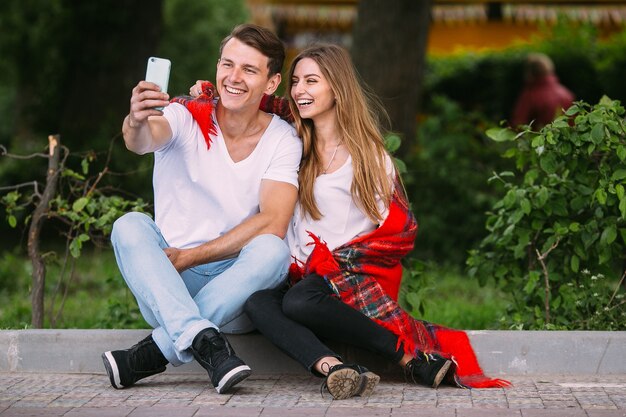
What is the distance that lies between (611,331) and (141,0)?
26.5ft

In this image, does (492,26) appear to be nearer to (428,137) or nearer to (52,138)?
(428,137)

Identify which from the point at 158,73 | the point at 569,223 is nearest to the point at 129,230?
the point at 158,73

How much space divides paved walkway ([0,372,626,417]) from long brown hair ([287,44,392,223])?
79cm

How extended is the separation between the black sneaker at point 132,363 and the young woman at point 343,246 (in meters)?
0.43

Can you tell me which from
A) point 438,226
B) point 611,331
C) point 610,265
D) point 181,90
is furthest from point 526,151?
A: point 181,90

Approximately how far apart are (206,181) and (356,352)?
39.0 inches

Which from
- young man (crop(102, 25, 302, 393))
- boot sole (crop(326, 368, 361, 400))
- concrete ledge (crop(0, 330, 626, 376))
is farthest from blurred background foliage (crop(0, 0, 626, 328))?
Answer: boot sole (crop(326, 368, 361, 400))

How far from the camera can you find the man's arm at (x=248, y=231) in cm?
477

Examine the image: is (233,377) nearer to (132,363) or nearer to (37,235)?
(132,363)

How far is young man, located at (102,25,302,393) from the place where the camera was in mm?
4520

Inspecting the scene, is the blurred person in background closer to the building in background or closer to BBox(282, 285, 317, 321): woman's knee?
the building in background

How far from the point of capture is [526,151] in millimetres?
5562

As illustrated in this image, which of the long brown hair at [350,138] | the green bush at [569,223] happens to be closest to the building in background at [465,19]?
the green bush at [569,223]

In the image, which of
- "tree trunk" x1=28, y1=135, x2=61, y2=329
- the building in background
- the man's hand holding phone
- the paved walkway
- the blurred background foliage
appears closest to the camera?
the paved walkway
